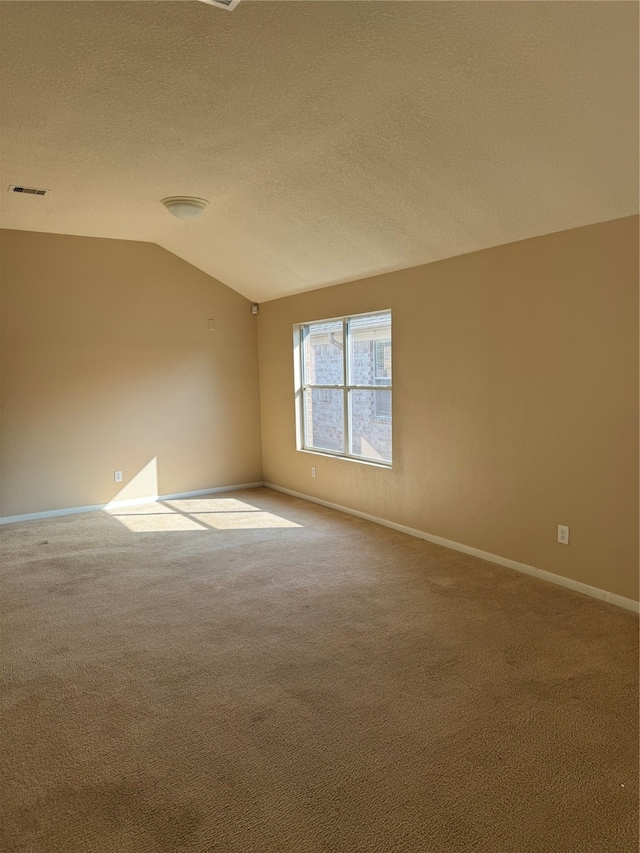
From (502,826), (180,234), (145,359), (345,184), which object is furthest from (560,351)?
(145,359)

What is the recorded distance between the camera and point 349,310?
531 centimetres

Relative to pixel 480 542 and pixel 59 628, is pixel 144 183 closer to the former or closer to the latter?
pixel 59 628

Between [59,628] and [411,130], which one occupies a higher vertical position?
[411,130]

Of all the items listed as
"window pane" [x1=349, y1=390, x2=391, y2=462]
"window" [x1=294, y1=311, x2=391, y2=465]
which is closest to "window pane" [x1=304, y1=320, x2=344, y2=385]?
"window" [x1=294, y1=311, x2=391, y2=465]

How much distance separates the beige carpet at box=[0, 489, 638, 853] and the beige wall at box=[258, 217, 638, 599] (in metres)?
0.36

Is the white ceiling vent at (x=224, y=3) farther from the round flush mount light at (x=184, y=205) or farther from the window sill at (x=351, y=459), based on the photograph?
the window sill at (x=351, y=459)

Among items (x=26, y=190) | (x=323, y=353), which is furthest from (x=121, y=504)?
(x=26, y=190)

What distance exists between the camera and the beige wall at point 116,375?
5.50 metres

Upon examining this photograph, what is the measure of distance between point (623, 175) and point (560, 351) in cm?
103

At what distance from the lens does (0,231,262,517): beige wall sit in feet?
18.1

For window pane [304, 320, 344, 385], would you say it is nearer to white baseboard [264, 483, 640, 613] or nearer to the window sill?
the window sill

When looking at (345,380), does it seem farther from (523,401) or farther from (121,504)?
(121,504)

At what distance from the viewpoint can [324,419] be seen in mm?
6000

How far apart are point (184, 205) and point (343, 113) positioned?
1.76 m
